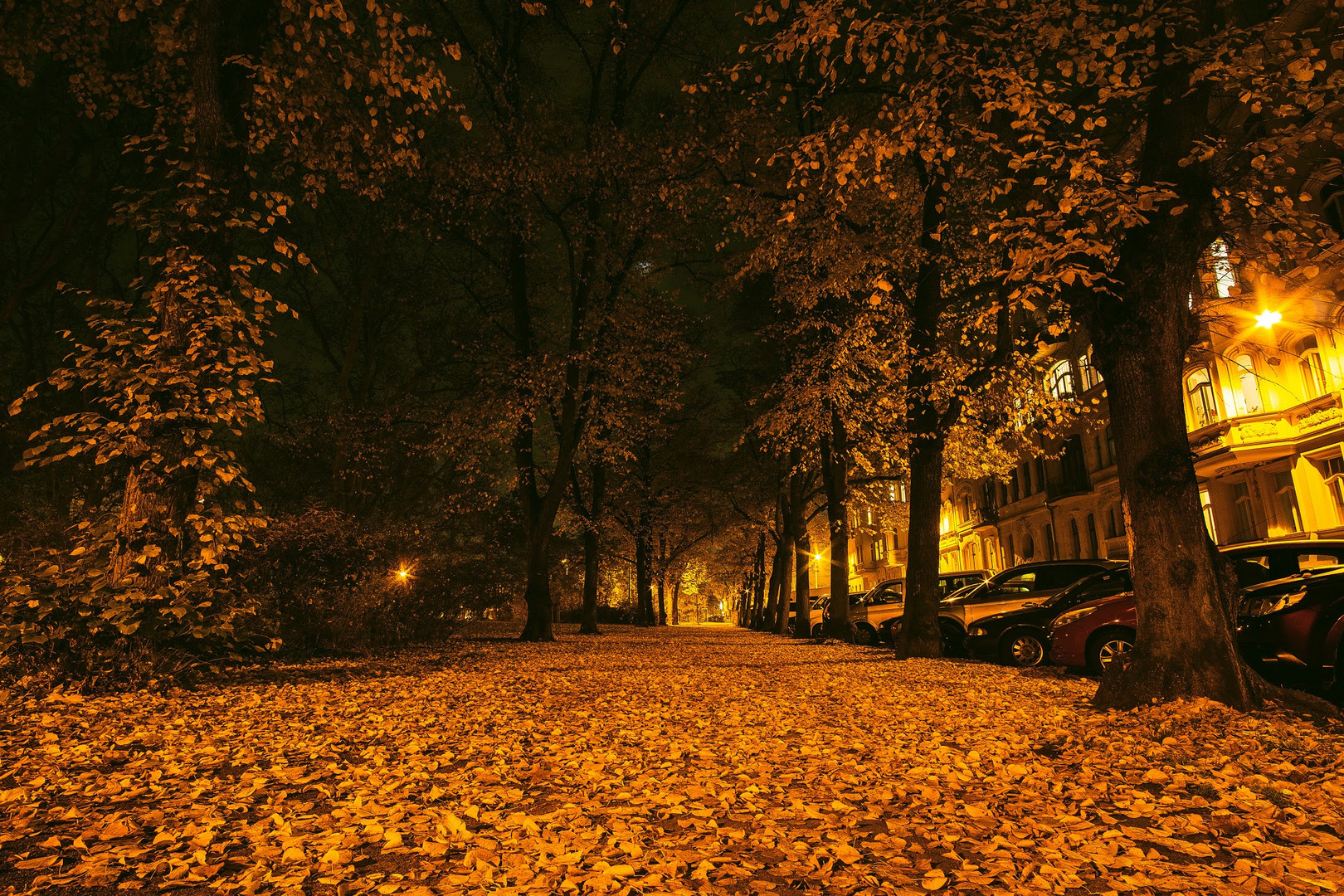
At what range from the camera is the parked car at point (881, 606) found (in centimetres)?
2044

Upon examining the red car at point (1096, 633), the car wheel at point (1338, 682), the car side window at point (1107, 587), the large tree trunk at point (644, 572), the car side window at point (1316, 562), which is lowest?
the car wheel at point (1338, 682)

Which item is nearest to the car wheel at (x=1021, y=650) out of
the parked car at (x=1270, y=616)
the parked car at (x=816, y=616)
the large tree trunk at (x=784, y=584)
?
the parked car at (x=1270, y=616)

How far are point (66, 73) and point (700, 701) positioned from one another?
54.9ft

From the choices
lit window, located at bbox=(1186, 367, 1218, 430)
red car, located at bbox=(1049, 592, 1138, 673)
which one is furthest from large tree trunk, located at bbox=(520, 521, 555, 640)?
lit window, located at bbox=(1186, 367, 1218, 430)

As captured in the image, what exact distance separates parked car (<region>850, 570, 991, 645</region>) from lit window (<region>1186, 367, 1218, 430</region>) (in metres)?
12.3

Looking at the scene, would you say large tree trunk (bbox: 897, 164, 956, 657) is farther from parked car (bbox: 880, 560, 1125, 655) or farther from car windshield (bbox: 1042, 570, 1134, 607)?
car windshield (bbox: 1042, 570, 1134, 607)

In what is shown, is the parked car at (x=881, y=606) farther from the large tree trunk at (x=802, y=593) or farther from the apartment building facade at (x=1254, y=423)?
the apartment building facade at (x=1254, y=423)

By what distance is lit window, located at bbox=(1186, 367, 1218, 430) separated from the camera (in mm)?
26591

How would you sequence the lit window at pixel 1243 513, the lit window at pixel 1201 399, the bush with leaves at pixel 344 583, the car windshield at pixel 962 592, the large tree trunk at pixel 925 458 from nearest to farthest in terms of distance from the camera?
the bush with leaves at pixel 344 583 < the large tree trunk at pixel 925 458 < the car windshield at pixel 962 592 < the lit window at pixel 1243 513 < the lit window at pixel 1201 399

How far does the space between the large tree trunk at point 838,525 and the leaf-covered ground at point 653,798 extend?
1229 centimetres

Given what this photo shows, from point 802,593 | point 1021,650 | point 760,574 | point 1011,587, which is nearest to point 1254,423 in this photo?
point 1011,587

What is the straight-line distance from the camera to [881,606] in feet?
69.6

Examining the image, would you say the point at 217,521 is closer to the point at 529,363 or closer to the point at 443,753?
the point at 443,753

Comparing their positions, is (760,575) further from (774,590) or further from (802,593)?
(802,593)
